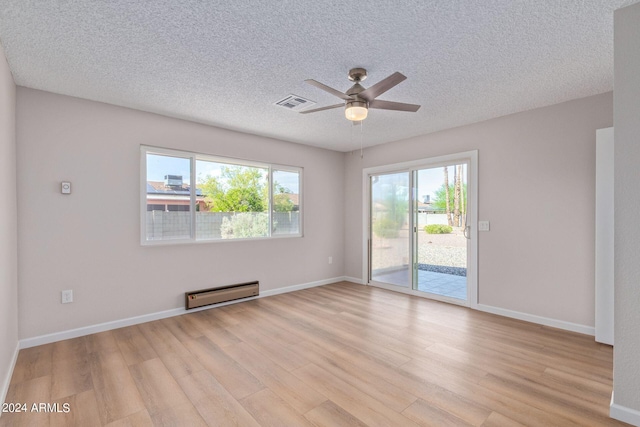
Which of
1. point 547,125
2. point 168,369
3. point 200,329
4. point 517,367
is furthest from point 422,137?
point 168,369

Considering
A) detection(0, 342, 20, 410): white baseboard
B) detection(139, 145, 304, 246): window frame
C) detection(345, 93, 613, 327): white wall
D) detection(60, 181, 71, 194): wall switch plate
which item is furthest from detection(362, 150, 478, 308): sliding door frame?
detection(0, 342, 20, 410): white baseboard

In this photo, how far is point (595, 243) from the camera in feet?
10.0

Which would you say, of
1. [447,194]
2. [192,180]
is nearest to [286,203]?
[192,180]

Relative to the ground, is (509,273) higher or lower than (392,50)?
lower

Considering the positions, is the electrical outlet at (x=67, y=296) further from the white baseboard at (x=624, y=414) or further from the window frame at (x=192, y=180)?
the white baseboard at (x=624, y=414)

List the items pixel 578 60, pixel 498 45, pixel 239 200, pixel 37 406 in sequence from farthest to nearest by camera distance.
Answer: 1. pixel 239 200
2. pixel 578 60
3. pixel 498 45
4. pixel 37 406

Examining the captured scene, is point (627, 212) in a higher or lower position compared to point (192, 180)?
lower

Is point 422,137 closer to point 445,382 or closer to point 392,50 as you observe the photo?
point 392,50

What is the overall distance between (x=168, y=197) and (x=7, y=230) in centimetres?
155

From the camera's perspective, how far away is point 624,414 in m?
1.80

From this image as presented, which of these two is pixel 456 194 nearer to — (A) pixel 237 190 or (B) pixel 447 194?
(B) pixel 447 194

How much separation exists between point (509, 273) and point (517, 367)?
5.02ft

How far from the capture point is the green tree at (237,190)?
4.16 meters

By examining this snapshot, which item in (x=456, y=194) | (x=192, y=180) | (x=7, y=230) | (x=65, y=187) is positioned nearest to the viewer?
(x=7, y=230)
